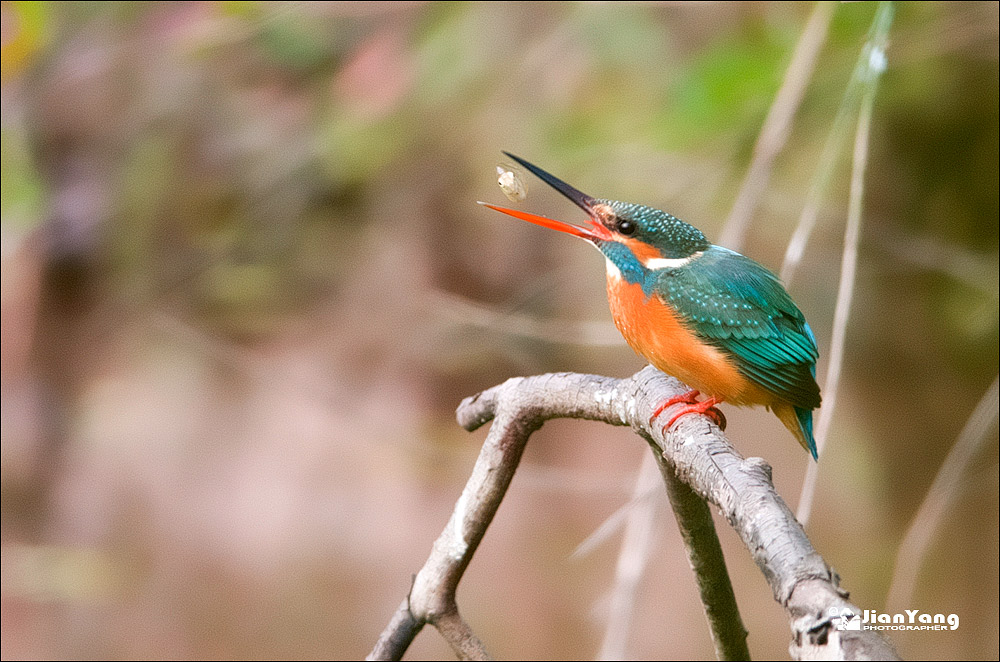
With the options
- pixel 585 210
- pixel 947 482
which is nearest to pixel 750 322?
pixel 585 210

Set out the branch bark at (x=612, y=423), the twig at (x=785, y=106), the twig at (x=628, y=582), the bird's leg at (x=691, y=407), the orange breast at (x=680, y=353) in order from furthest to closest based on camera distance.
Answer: the twig at (x=785, y=106)
the twig at (x=628, y=582)
the orange breast at (x=680, y=353)
the bird's leg at (x=691, y=407)
the branch bark at (x=612, y=423)

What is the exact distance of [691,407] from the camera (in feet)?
4.00

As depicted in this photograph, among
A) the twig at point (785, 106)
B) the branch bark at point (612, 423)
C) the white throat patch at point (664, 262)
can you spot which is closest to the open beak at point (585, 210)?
the white throat patch at point (664, 262)

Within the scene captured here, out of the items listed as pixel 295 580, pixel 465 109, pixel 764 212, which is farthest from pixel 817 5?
pixel 295 580

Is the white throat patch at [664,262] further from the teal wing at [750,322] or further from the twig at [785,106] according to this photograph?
the twig at [785,106]

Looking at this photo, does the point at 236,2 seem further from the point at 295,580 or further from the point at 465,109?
the point at 295,580

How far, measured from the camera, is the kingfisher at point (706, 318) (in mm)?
1330

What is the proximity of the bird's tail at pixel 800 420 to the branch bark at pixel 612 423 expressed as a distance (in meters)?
0.18

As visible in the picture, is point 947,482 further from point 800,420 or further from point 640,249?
point 640,249

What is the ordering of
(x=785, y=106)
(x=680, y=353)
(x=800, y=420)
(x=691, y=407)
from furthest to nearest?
1. (x=785, y=106)
2. (x=800, y=420)
3. (x=680, y=353)
4. (x=691, y=407)

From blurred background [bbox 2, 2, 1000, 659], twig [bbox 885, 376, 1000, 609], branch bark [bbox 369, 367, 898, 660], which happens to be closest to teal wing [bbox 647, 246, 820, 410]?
branch bark [bbox 369, 367, 898, 660]

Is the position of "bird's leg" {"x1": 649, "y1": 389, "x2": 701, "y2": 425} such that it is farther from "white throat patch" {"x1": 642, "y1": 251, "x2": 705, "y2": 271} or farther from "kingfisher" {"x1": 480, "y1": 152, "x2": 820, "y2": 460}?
"white throat patch" {"x1": 642, "y1": 251, "x2": 705, "y2": 271}

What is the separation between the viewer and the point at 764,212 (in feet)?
9.19

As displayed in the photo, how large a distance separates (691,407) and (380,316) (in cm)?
229
